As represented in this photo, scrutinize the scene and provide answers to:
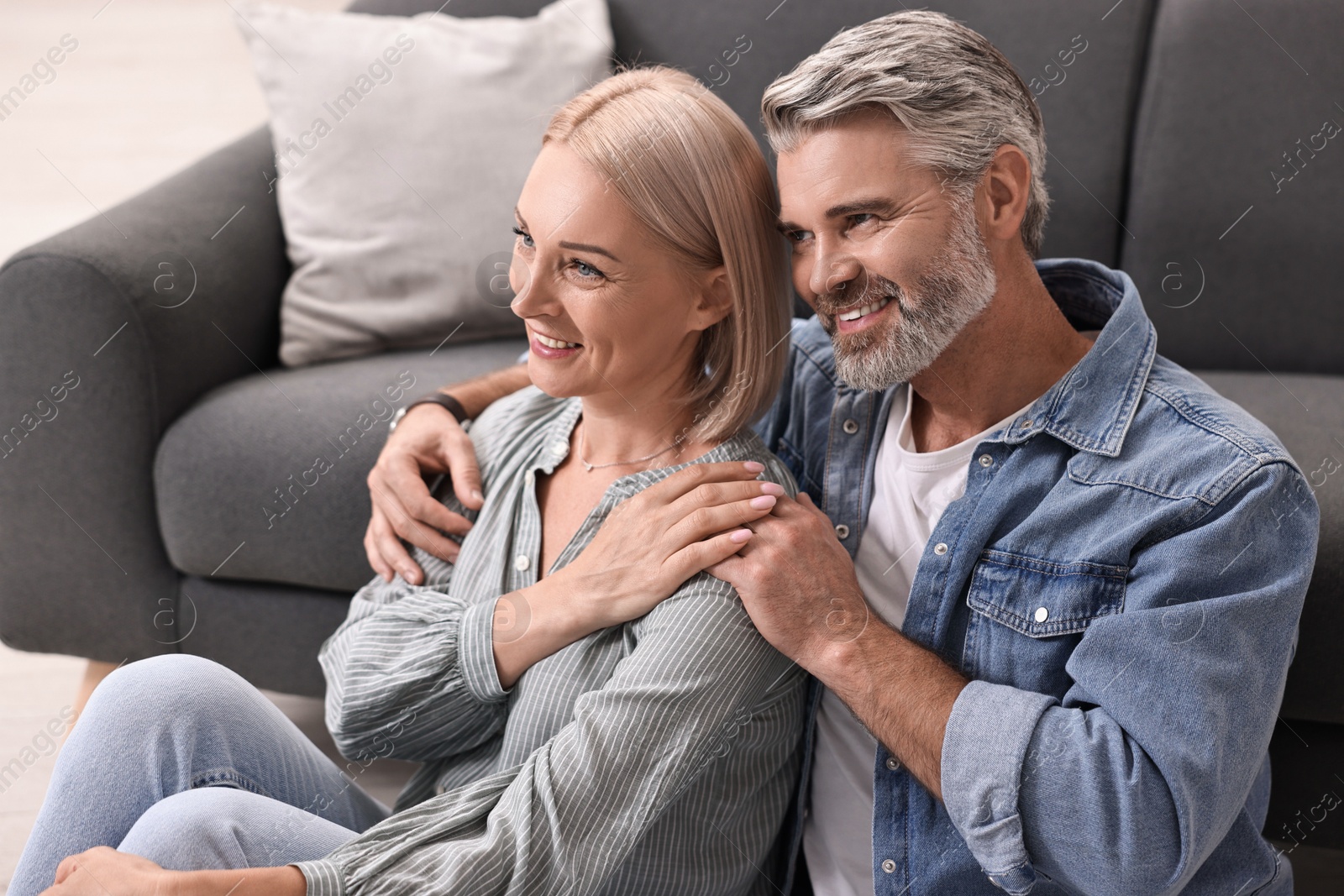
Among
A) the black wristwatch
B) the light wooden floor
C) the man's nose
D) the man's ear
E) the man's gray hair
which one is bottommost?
the light wooden floor

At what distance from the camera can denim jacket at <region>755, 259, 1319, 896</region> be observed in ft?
3.09

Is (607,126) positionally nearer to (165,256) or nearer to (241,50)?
(165,256)

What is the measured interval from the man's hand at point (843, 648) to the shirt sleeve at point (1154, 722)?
0.03 m

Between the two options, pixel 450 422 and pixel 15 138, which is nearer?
pixel 450 422

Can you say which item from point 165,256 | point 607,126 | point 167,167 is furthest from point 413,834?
point 167,167

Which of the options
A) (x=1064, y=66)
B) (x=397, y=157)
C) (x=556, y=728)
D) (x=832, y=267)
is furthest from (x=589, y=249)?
(x=1064, y=66)

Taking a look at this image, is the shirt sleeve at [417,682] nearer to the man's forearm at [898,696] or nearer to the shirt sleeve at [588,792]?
the shirt sleeve at [588,792]

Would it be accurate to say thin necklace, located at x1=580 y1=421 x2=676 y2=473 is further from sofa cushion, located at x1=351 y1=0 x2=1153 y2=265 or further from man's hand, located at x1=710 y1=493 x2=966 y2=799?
sofa cushion, located at x1=351 y1=0 x2=1153 y2=265

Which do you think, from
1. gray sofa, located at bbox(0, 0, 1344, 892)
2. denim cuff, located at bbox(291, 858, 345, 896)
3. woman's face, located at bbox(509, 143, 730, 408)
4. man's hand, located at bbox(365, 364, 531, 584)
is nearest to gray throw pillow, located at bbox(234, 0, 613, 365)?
gray sofa, located at bbox(0, 0, 1344, 892)

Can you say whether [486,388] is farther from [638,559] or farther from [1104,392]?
[1104,392]

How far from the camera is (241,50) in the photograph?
12.9ft

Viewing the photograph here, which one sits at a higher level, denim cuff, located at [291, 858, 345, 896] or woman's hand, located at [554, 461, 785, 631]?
woman's hand, located at [554, 461, 785, 631]

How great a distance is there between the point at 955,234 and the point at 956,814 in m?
0.55

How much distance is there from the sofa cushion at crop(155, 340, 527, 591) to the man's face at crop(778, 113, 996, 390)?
29.5 inches
